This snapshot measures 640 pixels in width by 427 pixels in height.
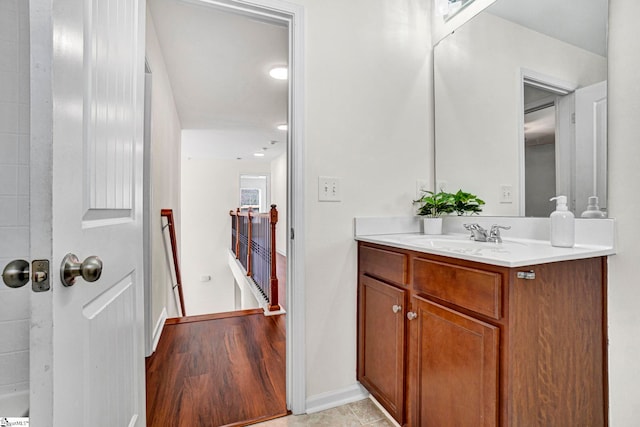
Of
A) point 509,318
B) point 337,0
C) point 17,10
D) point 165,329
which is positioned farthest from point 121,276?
point 165,329

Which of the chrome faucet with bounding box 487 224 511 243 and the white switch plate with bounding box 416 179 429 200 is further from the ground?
the white switch plate with bounding box 416 179 429 200

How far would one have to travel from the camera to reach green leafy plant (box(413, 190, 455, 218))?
1.68 metres

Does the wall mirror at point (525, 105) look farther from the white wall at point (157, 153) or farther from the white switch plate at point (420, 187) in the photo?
the white wall at point (157, 153)

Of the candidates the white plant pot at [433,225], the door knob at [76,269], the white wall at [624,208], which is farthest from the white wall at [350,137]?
the door knob at [76,269]

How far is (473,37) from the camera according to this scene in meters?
1.67

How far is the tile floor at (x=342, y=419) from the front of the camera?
1444 millimetres

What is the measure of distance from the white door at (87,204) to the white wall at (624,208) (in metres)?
1.63

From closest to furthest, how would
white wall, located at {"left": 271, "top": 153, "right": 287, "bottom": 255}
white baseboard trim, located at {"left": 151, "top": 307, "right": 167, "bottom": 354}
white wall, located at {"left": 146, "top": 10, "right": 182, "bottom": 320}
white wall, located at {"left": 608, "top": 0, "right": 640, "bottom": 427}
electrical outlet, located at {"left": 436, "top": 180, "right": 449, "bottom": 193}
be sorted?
1. white wall, located at {"left": 608, "top": 0, "right": 640, "bottom": 427}
2. electrical outlet, located at {"left": 436, "top": 180, "right": 449, "bottom": 193}
3. white wall, located at {"left": 146, "top": 10, "right": 182, "bottom": 320}
4. white baseboard trim, located at {"left": 151, "top": 307, "right": 167, "bottom": 354}
5. white wall, located at {"left": 271, "top": 153, "right": 287, "bottom": 255}

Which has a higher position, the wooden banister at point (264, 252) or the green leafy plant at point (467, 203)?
the green leafy plant at point (467, 203)

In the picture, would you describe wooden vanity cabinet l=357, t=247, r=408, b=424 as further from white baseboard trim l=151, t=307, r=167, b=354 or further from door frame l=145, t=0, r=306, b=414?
white baseboard trim l=151, t=307, r=167, b=354

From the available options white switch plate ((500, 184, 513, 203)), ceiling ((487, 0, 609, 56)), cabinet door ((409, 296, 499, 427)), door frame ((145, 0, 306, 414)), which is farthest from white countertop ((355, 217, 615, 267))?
ceiling ((487, 0, 609, 56))

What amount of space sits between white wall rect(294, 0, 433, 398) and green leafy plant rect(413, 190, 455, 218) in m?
0.07

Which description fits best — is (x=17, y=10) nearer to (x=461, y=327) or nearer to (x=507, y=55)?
(x=461, y=327)

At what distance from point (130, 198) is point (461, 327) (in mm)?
1206
